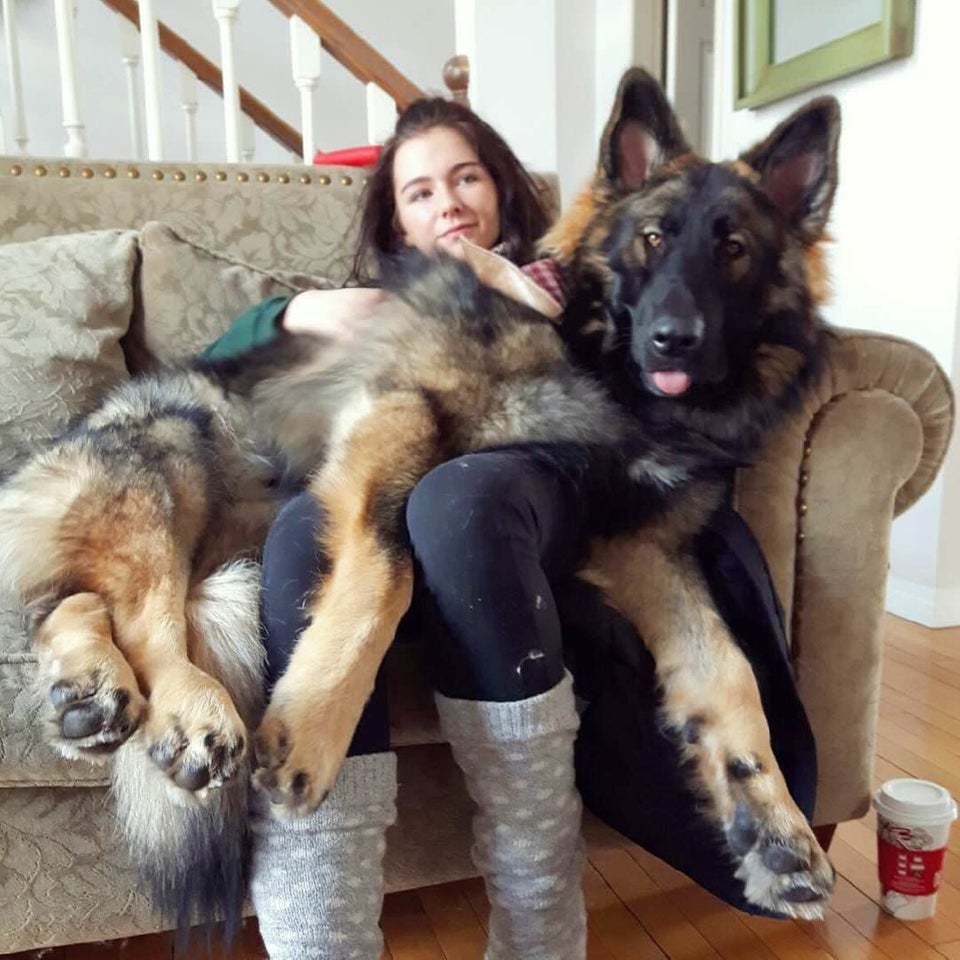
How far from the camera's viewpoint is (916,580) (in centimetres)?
275

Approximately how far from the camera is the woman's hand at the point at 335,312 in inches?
56.2

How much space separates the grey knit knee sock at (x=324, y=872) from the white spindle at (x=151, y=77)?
2139 millimetres

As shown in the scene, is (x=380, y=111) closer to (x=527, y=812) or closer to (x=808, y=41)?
(x=808, y=41)

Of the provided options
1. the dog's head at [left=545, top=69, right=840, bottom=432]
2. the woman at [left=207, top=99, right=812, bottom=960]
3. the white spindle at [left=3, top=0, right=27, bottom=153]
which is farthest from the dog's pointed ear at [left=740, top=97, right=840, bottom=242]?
the white spindle at [left=3, top=0, right=27, bottom=153]

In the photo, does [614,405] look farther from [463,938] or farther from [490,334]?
[463,938]

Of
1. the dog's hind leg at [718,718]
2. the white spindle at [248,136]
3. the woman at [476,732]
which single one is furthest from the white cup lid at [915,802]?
the white spindle at [248,136]

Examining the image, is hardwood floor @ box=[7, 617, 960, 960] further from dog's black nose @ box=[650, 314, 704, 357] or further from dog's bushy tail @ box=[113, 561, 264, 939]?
dog's black nose @ box=[650, 314, 704, 357]

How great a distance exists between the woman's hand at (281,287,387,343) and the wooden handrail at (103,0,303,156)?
2.04m

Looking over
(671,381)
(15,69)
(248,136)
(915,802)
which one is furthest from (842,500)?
(248,136)

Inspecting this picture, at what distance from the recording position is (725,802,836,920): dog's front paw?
3.34 feet

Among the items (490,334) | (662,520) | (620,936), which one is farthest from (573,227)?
(620,936)

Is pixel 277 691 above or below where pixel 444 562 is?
below

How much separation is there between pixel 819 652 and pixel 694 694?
0.27m

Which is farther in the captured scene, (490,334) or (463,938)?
(463,938)
